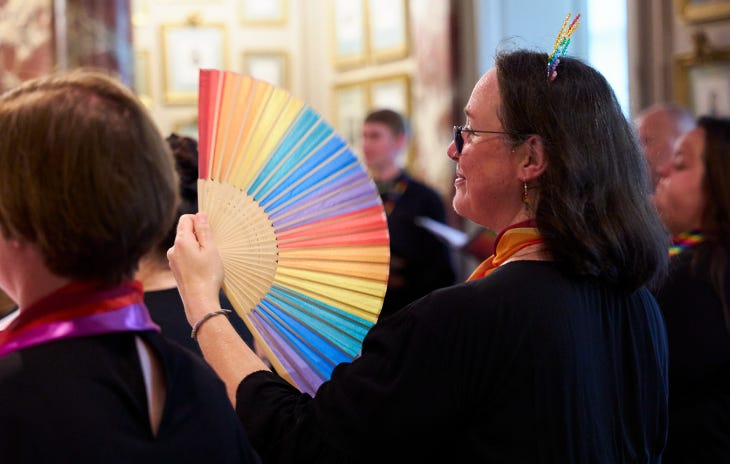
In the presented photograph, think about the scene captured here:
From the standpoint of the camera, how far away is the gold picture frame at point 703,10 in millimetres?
4734

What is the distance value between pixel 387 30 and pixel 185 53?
2.04 meters

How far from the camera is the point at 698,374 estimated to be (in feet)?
8.51

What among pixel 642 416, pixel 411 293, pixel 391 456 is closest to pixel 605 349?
pixel 642 416

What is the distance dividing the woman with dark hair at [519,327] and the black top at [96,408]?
1.21ft

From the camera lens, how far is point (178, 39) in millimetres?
8703

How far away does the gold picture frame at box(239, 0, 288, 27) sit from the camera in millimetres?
8797

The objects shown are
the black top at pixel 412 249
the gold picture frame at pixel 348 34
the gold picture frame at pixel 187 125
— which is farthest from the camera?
the gold picture frame at pixel 187 125

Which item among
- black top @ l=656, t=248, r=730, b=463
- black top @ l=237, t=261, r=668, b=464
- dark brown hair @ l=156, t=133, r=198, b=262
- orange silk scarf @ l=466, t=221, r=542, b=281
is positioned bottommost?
black top @ l=656, t=248, r=730, b=463

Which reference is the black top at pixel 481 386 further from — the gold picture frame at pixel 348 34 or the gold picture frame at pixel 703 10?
the gold picture frame at pixel 348 34

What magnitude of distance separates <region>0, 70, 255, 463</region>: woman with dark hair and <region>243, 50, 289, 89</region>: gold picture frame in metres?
7.71

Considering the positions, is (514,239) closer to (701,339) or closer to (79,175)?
(79,175)

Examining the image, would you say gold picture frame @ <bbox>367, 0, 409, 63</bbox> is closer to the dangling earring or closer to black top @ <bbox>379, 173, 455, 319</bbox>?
black top @ <bbox>379, 173, 455, 319</bbox>

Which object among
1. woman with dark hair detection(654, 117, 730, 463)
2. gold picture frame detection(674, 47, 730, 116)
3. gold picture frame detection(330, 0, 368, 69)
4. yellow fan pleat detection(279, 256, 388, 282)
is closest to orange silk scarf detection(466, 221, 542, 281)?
yellow fan pleat detection(279, 256, 388, 282)

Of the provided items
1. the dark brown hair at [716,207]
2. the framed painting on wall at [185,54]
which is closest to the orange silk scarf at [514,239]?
the dark brown hair at [716,207]
